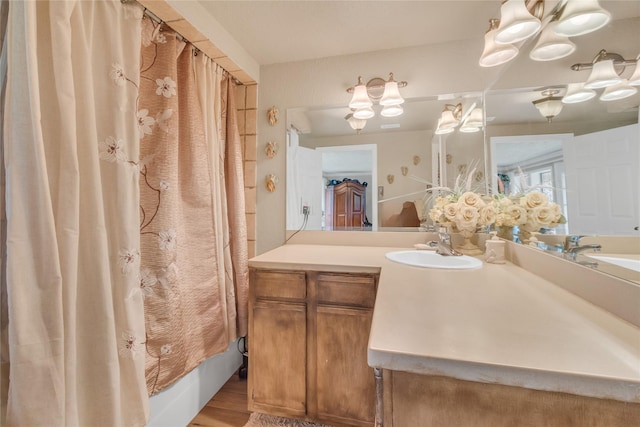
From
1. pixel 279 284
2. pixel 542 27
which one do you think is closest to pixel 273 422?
pixel 279 284

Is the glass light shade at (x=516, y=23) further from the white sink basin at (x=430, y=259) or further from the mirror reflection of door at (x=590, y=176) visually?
the white sink basin at (x=430, y=259)

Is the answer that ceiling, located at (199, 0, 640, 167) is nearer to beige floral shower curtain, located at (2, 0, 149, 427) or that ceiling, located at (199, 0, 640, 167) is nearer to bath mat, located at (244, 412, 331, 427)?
beige floral shower curtain, located at (2, 0, 149, 427)

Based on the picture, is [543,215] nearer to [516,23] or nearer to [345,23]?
[516,23]

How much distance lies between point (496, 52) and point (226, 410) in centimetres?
241

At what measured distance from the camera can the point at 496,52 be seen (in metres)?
1.25

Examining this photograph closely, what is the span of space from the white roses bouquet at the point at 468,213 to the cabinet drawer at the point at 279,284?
0.90m

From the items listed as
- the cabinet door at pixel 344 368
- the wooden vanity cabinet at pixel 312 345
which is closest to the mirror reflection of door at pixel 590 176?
the wooden vanity cabinet at pixel 312 345

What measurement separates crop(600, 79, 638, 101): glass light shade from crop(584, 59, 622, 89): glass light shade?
0.01 m

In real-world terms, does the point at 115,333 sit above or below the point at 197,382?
above

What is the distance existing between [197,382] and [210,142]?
1.41 m

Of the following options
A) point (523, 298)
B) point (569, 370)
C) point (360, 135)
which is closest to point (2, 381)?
point (569, 370)

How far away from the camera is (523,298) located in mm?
771

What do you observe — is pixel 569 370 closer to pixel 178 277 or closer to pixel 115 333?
pixel 115 333

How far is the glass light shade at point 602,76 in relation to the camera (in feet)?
2.44
